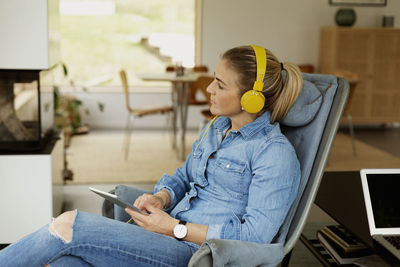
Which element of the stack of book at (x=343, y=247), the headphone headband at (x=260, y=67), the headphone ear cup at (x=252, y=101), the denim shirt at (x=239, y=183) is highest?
the headphone headband at (x=260, y=67)

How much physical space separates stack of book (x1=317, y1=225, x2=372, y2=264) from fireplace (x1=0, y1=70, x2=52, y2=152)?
162cm

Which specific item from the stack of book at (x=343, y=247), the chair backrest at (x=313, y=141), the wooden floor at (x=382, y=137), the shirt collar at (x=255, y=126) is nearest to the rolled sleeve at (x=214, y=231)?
the chair backrest at (x=313, y=141)

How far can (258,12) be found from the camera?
22.6ft

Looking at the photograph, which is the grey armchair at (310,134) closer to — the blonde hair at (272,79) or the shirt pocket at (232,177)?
the blonde hair at (272,79)

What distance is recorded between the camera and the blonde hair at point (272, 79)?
1.73 metres

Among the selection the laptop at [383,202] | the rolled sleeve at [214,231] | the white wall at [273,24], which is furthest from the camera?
the white wall at [273,24]

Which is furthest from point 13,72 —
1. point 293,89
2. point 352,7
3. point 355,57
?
point 352,7

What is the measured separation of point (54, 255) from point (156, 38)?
5.70m

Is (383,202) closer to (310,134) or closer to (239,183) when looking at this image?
(310,134)

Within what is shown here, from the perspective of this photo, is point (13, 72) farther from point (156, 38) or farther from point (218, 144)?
point (156, 38)

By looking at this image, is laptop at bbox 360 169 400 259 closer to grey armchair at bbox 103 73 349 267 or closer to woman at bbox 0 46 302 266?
grey armchair at bbox 103 73 349 267

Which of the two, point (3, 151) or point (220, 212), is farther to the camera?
point (3, 151)

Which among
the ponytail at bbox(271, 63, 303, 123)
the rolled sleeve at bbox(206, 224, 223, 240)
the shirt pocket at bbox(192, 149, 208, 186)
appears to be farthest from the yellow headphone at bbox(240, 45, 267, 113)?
the rolled sleeve at bbox(206, 224, 223, 240)

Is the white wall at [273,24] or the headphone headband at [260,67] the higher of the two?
the white wall at [273,24]
